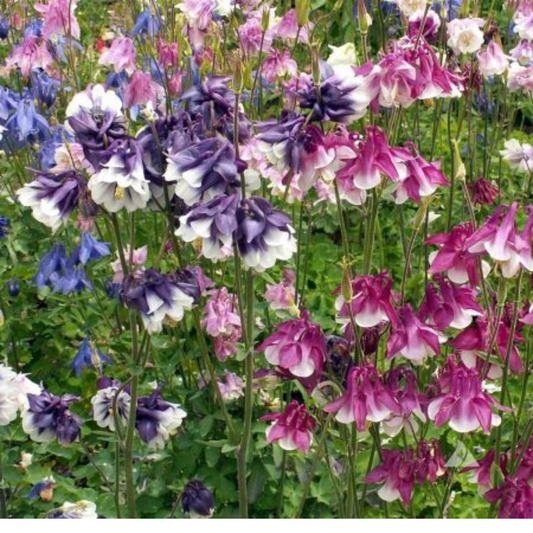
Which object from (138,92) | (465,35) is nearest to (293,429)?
(138,92)

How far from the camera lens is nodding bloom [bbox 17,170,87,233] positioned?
192 centimetres

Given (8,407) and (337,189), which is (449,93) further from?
(8,407)

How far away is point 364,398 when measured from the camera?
1.94 metres

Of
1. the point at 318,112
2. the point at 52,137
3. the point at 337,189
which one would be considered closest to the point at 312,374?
the point at 337,189

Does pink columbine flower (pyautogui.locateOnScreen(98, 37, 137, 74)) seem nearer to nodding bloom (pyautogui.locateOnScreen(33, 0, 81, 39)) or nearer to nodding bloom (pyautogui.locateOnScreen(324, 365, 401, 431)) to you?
nodding bloom (pyautogui.locateOnScreen(33, 0, 81, 39))

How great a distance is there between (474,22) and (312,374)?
118 cm

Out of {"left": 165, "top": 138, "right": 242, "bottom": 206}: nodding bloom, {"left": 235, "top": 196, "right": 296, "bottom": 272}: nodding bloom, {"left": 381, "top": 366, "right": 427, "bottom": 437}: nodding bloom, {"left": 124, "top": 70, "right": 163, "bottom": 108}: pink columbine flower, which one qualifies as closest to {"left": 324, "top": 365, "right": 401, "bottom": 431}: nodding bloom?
{"left": 381, "top": 366, "right": 427, "bottom": 437}: nodding bloom

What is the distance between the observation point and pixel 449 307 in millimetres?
1961

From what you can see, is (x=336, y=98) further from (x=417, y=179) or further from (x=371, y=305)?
(x=371, y=305)

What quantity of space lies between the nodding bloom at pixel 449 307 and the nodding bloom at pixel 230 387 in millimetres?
976

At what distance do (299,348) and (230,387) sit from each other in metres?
0.92

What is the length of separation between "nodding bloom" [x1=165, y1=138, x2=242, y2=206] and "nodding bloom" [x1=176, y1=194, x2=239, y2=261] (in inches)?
1.1

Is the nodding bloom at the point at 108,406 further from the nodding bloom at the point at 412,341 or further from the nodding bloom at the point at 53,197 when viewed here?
the nodding bloom at the point at 412,341

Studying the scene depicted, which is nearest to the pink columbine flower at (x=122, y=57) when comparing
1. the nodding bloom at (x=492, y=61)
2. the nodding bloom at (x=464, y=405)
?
the nodding bloom at (x=492, y=61)
